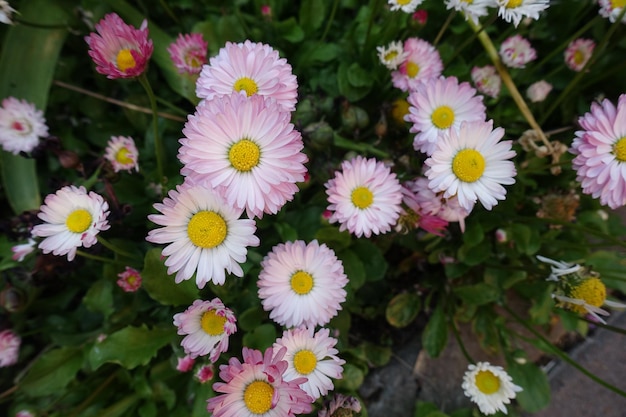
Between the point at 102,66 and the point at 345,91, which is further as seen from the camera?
the point at 345,91

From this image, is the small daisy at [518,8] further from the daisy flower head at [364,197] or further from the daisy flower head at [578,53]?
the daisy flower head at [364,197]

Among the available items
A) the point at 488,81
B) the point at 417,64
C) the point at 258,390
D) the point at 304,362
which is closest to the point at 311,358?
the point at 304,362

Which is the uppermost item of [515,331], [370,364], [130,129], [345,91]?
[345,91]

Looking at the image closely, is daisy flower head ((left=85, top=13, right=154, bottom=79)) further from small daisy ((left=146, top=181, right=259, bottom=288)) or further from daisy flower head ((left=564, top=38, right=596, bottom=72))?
daisy flower head ((left=564, top=38, right=596, bottom=72))

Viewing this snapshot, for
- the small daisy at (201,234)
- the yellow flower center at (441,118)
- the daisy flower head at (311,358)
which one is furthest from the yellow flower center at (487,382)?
the small daisy at (201,234)

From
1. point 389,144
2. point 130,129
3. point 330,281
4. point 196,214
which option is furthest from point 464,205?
point 130,129

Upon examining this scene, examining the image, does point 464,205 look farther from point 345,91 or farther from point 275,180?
point 345,91
